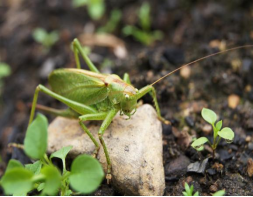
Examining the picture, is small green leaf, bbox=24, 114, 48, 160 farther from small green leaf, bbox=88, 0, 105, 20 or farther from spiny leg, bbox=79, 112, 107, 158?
small green leaf, bbox=88, 0, 105, 20

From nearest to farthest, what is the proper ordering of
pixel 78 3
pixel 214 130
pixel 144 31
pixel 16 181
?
1. pixel 16 181
2. pixel 214 130
3. pixel 144 31
4. pixel 78 3

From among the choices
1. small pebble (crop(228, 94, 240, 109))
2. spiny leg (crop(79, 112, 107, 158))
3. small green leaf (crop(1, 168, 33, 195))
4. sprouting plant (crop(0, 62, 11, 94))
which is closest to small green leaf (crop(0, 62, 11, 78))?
sprouting plant (crop(0, 62, 11, 94))

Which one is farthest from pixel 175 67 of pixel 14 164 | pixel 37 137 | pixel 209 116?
pixel 14 164

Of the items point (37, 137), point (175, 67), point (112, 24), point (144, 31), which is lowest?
point (37, 137)

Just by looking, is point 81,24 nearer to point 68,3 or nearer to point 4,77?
point 68,3

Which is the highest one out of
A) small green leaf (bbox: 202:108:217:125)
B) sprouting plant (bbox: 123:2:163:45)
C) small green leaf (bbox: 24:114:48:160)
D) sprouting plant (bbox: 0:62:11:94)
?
sprouting plant (bbox: 123:2:163:45)

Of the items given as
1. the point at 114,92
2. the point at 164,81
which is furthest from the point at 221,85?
the point at 114,92

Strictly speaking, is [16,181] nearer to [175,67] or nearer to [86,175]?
[86,175]
